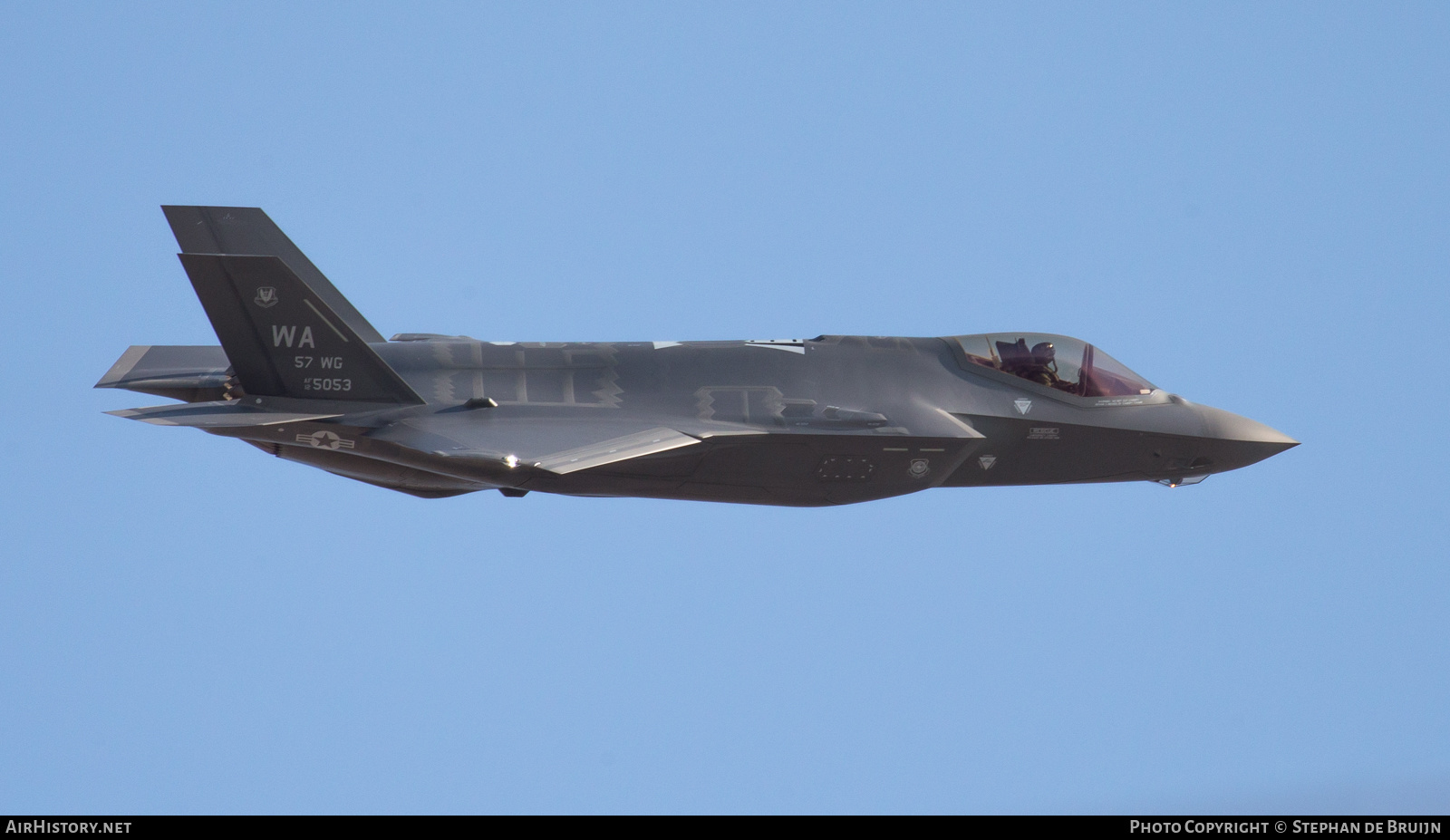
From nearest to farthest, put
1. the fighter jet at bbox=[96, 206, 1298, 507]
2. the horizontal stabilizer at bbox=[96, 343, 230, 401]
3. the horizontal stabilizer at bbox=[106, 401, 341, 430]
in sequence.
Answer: the horizontal stabilizer at bbox=[106, 401, 341, 430], the fighter jet at bbox=[96, 206, 1298, 507], the horizontal stabilizer at bbox=[96, 343, 230, 401]

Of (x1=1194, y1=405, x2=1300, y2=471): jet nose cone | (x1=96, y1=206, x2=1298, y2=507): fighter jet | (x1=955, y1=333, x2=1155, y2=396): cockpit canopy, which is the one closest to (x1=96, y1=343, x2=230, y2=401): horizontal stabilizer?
(x1=96, y1=206, x2=1298, y2=507): fighter jet

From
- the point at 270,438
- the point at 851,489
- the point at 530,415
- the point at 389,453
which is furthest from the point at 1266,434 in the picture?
the point at 270,438

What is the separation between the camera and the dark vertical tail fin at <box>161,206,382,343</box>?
776 inches

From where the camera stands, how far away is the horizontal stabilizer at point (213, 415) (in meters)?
16.0

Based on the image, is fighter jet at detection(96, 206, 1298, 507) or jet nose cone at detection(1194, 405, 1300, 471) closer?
fighter jet at detection(96, 206, 1298, 507)

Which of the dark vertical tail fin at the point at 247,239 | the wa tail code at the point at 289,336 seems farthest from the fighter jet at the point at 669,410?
the dark vertical tail fin at the point at 247,239

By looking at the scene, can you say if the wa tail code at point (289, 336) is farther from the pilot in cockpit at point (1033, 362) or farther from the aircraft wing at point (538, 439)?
the pilot in cockpit at point (1033, 362)

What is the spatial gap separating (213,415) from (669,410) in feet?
16.0

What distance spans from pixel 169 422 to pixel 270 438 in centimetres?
104

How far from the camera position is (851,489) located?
57.6 ft

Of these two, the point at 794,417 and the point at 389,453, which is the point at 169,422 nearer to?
the point at 389,453

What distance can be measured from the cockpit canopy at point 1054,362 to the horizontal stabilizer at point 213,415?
7645mm

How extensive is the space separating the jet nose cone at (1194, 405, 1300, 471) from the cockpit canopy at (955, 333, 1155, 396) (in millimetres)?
882

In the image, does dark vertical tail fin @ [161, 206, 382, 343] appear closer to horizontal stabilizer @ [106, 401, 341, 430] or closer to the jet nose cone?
horizontal stabilizer @ [106, 401, 341, 430]
